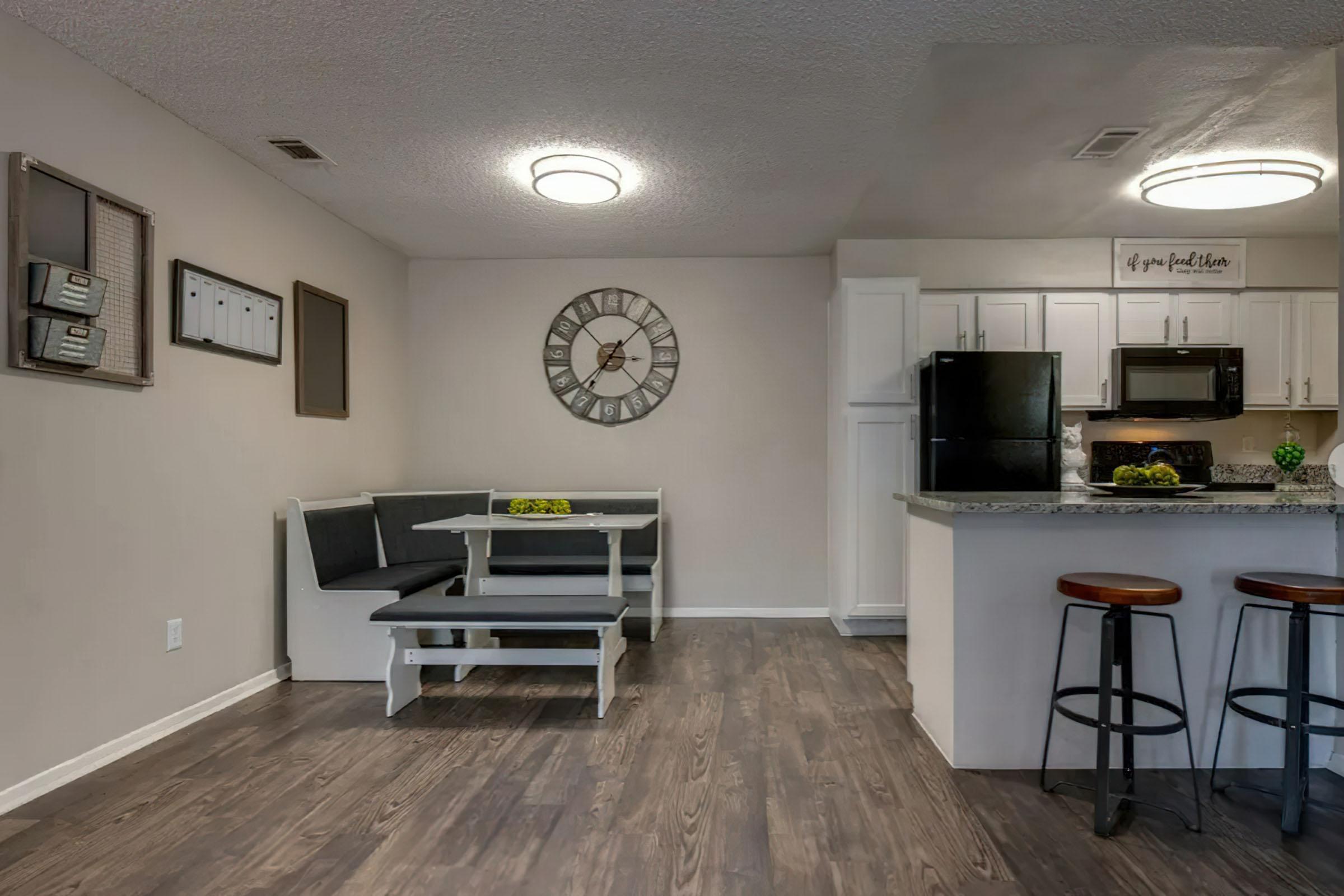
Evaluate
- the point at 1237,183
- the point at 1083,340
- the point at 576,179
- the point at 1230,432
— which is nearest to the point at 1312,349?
the point at 1230,432

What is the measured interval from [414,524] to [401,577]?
76 centimetres

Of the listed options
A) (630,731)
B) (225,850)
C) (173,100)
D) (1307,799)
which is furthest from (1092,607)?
(173,100)

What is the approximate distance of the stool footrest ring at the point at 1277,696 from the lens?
2188 mm

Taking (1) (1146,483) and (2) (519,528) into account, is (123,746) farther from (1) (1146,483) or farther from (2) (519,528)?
(1) (1146,483)

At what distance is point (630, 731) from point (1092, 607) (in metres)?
1.66

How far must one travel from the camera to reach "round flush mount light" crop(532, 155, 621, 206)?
346 centimetres

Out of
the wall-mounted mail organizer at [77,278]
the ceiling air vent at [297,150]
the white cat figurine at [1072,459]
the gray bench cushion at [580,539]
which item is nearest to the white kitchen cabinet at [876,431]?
the white cat figurine at [1072,459]

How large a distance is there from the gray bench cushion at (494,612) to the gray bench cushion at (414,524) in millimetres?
1215

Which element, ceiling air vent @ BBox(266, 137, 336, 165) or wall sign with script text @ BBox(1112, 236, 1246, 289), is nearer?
ceiling air vent @ BBox(266, 137, 336, 165)

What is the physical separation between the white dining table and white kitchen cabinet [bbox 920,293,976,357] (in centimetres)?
206

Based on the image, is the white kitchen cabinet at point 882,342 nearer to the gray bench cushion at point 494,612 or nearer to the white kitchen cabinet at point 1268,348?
the white kitchen cabinet at point 1268,348

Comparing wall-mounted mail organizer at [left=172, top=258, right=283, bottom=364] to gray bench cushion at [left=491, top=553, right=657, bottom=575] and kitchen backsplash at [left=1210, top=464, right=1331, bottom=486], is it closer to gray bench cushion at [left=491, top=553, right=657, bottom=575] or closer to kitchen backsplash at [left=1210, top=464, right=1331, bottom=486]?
gray bench cushion at [left=491, top=553, right=657, bottom=575]

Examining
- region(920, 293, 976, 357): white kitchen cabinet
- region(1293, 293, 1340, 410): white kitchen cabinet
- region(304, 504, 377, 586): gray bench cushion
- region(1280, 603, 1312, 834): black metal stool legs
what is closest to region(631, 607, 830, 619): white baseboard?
region(920, 293, 976, 357): white kitchen cabinet

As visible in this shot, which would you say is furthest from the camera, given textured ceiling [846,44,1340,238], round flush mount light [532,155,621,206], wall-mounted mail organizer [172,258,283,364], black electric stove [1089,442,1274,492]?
black electric stove [1089,442,1274,492]
